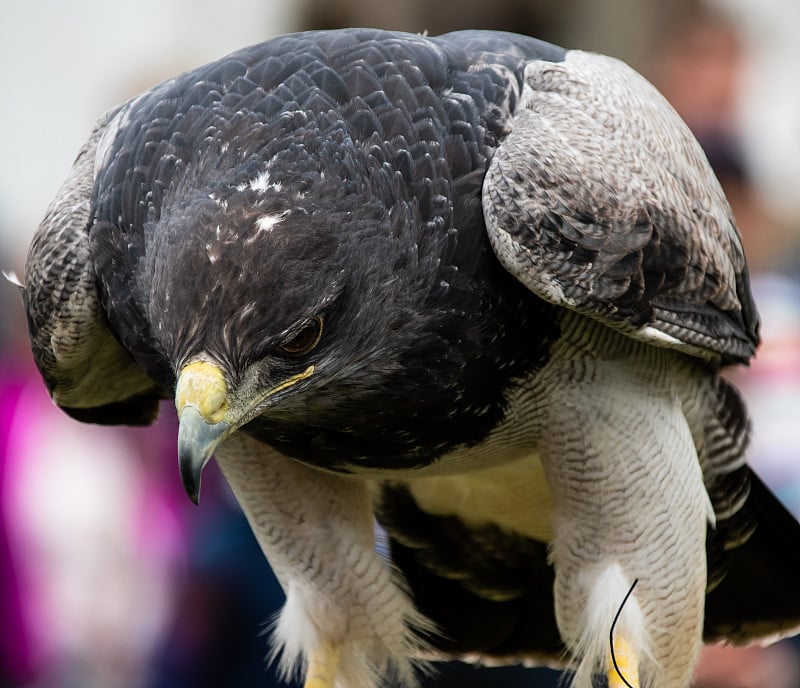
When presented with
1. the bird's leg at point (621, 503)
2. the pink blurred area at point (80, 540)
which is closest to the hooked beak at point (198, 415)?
the bird's leg at point (621, 503)

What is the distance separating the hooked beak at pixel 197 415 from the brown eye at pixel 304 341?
0.19 meters

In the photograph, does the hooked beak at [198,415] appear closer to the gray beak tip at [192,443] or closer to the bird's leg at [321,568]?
the gray beak tip at [192,443]

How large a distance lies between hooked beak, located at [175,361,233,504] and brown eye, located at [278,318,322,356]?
0.19 m

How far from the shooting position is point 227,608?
20.4 ft

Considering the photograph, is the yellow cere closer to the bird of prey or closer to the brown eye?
the bird of prey

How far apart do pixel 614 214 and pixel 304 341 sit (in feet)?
3.21

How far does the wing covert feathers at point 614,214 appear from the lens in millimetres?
3711

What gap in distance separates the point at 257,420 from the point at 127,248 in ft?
1.92

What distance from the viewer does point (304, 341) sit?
340 cm

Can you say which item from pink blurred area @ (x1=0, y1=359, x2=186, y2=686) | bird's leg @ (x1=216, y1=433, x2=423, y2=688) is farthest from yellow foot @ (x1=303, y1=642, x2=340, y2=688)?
pink blurred area @ (x1=0, y1=359, x2=186, y2=686)

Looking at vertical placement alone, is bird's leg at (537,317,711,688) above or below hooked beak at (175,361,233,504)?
below

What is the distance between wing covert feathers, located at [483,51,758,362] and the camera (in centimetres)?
Answer: 371

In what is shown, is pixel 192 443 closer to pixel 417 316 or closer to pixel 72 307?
pixel 417 316

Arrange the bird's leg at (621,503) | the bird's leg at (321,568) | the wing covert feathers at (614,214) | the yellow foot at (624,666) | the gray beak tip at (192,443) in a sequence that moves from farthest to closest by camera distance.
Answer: the bird's leg at (321,568), the yellow foot at (624,666), the bird's leg at (621,503), the wing covert feathers at (614,214), the gray beak tip at (192,443)
